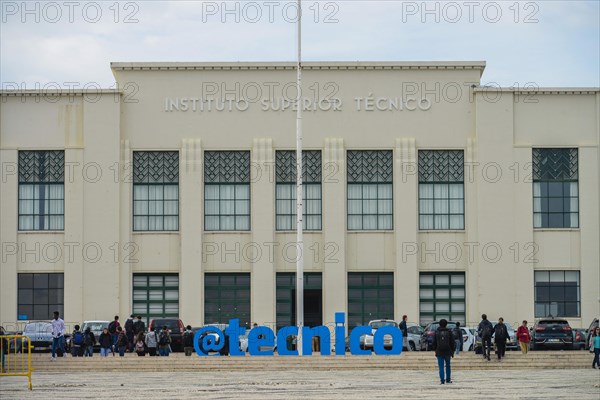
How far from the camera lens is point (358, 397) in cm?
2898

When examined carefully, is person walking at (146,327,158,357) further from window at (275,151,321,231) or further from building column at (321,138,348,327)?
window at (275,151,321,231)

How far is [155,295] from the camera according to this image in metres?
54.3

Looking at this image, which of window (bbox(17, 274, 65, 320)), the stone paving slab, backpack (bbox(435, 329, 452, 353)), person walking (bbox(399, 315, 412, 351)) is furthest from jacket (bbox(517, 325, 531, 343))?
window (bbox(17, 274, 65, 320))

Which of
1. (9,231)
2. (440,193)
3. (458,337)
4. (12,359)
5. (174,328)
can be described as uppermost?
(440,193)

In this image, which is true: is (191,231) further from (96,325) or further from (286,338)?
(286,338)

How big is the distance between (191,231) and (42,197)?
633cm

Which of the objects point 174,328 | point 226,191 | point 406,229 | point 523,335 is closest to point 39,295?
point 174,328

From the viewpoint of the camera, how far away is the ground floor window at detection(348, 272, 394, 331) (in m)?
54.2

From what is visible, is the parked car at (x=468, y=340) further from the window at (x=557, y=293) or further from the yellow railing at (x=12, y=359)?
the yellow railing at (x=12, y=359)

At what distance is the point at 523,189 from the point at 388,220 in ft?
18.7

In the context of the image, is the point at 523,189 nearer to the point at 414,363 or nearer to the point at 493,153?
the point at 493,153

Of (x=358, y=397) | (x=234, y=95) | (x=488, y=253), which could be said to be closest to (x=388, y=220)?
(x=488, y=253)

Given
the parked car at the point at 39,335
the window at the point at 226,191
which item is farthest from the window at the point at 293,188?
the parked car at the point at 39,335

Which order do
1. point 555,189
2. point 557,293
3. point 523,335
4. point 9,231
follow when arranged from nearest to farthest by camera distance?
point 523,335, point 9,231, point 557,293, point 555,189
